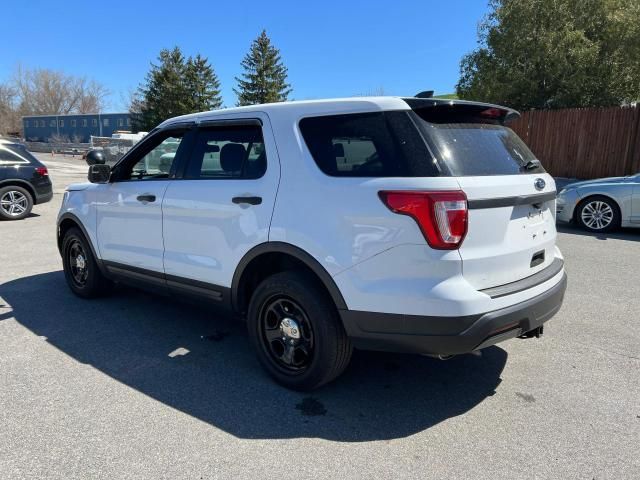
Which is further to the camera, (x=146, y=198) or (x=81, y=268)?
(x=81, y=268)

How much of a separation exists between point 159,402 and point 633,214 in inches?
340

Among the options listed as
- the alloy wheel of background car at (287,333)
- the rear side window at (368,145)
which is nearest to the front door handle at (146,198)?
the alloy wheel of background car at (287,333)

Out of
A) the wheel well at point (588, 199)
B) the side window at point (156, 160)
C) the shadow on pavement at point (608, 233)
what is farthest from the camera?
the wheel well at point (588, 199)

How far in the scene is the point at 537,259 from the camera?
312 cm

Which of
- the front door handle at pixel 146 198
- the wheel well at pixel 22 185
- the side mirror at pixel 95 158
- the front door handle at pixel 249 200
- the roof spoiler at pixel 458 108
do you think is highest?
the roof spoiler at pixel 458 108

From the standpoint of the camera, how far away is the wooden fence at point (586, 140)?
14875mm

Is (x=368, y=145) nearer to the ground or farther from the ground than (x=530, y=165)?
farther from the ground

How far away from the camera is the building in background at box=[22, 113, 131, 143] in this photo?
248ft

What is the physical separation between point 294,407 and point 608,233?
807cm

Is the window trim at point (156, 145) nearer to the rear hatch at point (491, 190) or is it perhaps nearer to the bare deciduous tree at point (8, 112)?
the rear hatch at point (491, 190)

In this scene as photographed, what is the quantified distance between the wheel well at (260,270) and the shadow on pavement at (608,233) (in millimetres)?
7194

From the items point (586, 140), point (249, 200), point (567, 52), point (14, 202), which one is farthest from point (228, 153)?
point (567, 52)

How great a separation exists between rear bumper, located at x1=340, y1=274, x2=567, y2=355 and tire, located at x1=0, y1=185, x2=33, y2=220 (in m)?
10.2

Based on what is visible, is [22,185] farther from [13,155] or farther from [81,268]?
[81,268]
